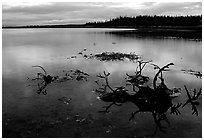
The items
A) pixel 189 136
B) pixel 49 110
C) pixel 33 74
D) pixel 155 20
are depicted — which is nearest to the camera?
pixel 189 136

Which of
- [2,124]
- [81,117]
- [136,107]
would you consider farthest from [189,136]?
[2,124]

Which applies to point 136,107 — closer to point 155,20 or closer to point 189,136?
point 189,136

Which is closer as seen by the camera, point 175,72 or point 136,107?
point 136,107

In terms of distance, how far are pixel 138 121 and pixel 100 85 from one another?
4961mm

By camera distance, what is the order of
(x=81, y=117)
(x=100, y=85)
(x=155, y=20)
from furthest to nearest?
(x=155, y=20)
(x=100, y=85)
(x=81, y=117)

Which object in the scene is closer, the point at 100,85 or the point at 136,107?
the point at 136,107

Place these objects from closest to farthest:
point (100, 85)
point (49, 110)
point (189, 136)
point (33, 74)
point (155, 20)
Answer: point (189, 136)
point (49, 110)
point (100, 85)
point (33, 74)
point (155, 20)

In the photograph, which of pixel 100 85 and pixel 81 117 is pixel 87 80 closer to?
pixel 100 85

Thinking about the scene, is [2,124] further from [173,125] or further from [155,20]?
[155,20]

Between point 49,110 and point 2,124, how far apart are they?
1.89 meters

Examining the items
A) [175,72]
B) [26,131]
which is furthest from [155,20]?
[26,131]

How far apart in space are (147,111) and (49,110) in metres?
3.94

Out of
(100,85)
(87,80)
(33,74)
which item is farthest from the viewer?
(33,74)

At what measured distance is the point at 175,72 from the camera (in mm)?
16641
